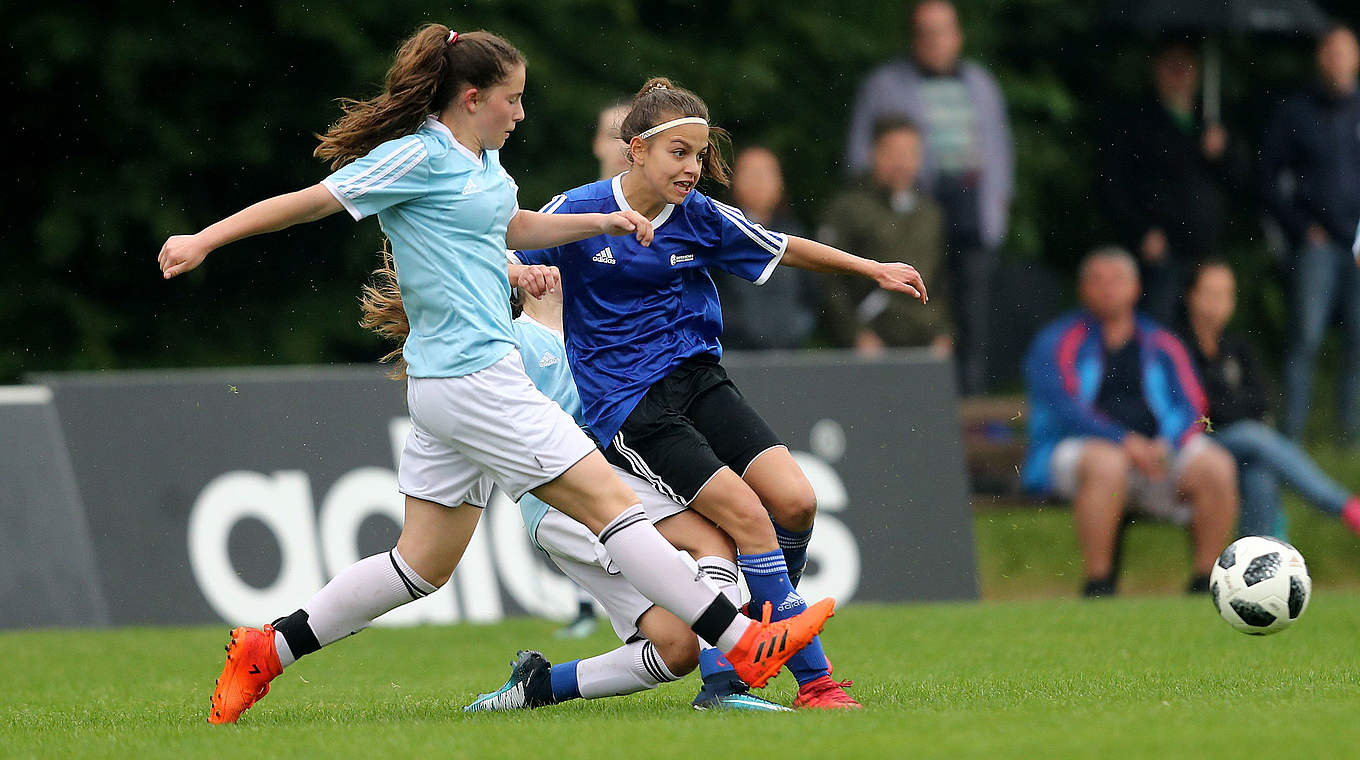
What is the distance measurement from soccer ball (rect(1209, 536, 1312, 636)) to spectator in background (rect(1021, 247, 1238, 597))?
3.98 meters

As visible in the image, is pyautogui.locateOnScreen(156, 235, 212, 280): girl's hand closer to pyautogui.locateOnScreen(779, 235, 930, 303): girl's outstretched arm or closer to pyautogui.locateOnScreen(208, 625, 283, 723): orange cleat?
pyautogui.locateOnScreen(208, 625, 283, 723): orange cleat

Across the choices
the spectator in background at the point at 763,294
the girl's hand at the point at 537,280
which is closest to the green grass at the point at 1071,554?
the spectator in background at the point at 763,294

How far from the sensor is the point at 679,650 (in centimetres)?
585

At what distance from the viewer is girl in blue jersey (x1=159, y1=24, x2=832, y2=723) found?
5.45 meters

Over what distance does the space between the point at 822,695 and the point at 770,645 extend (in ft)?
1.90

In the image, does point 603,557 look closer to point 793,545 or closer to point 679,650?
point 679,650

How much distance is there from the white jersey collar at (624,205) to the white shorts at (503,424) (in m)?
0.79

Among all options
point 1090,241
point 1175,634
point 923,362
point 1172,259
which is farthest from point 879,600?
point 1090,241

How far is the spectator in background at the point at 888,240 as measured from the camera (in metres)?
12.1

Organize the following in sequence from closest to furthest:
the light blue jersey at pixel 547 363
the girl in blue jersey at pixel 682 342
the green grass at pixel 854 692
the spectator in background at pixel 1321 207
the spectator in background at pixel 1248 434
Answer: the green grass at pixel 854 692
the girl in blue jersey at pixel 682 342
the light blue jersey at pixel 547 363
the spectator in background at pixel 1248 434
the spectator in background at pixel 1321 207

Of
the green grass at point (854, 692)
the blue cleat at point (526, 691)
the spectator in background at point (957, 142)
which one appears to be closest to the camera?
the green grass at point (854, 692)

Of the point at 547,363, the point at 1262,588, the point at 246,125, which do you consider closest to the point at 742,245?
the point at 547,363

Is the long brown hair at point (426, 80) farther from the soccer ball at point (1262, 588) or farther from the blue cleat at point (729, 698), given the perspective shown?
the soccer ball at point (1262, 588)

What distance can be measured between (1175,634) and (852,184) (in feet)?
15.5
